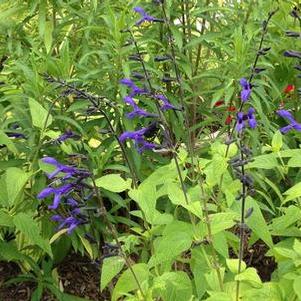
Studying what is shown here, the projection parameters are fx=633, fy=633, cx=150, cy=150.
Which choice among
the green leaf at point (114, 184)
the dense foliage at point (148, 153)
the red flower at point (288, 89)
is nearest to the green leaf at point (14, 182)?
the dense foliage at point (148, 153)

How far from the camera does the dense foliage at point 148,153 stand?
7.30 feet

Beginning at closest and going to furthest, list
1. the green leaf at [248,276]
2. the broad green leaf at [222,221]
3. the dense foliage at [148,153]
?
the green leaf at [248,276]
the broad green leaf at [222,221]
the dense foliage at [148,153]

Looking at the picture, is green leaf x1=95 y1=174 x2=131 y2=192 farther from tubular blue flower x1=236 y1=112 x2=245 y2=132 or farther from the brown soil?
the brown soil

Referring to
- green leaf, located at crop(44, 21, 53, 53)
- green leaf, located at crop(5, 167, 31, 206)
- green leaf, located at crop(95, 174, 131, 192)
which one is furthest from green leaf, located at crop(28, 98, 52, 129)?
green leaf, located at crop(44, 21, 53, 53)

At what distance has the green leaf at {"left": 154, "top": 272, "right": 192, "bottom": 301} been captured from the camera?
217cm

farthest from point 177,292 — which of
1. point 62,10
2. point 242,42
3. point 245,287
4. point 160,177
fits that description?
point 62,10

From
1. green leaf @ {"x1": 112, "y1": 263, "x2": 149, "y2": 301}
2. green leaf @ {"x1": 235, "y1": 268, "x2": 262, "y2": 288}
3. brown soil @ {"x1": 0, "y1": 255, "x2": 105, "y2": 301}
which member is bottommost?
brown soil @ {"x1": 0, "y1": 255, "x2": 105, "y2": 301}

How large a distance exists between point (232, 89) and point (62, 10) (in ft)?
4.14

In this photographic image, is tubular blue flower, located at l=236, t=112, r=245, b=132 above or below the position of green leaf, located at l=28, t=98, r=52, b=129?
above

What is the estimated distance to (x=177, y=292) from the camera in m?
Answer: 2.30

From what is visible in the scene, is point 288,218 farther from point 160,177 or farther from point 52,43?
point 52,43

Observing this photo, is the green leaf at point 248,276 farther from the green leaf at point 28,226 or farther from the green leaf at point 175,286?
the green leaf at point 28,226

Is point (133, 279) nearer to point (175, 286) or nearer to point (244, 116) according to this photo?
point (175, 286)

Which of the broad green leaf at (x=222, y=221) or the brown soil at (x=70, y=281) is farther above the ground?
the broad green leaf at (x=222, y=221)
